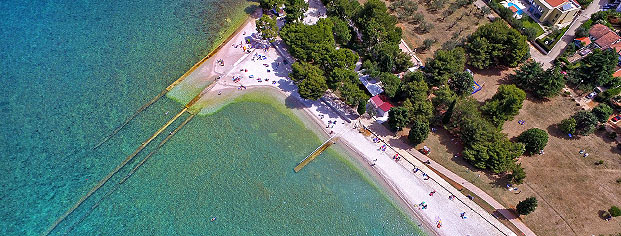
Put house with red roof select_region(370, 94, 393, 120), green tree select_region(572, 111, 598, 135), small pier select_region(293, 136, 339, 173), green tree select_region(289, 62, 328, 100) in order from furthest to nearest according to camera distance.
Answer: house with red roof select_region(370, 94, 393, 120) → green tree select_region(289, 62, 328, 100) → green tree select_region(572, 111, 598, 135) → small pier select_region(293, 136, 339, 173)

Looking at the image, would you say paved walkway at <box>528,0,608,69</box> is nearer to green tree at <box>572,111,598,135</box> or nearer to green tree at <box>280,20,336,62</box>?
green tree at <box>572,111,598,135</box>

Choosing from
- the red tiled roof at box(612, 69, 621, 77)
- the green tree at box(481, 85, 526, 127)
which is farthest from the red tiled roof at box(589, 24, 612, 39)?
the green tree at box(481, 85, 526, 127)

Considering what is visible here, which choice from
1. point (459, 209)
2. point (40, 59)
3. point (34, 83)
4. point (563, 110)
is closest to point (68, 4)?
point (40, 59)

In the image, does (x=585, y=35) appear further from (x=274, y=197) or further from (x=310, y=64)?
(x=274, y=197)

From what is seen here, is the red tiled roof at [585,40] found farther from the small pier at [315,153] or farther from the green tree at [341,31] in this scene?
the small pier at [315,153]

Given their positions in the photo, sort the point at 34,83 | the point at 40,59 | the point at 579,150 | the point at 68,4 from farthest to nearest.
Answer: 1. the point at 68,4
2. the point at 40,59
3. the point at 34,83
4. the point at 579,150

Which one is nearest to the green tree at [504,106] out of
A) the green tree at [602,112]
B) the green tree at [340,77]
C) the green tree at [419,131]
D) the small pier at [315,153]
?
the green tree at [602,112]

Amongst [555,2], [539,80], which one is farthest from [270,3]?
[555,2]
